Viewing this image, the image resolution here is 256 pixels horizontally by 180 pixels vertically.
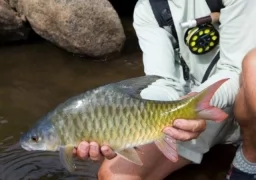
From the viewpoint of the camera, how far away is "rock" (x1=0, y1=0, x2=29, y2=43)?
5.34m

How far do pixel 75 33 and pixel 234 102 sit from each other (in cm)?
238

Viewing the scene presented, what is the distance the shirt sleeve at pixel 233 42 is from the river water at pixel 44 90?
22.9 inches

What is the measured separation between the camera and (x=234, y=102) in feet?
9.78

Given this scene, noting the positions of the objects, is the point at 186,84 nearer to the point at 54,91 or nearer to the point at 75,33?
the point at 54,91

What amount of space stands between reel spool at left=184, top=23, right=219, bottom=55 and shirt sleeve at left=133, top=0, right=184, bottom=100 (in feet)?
0.42

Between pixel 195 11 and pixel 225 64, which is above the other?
pixel 195 11

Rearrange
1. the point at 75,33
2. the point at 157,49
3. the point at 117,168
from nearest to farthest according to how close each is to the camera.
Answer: the point at 117,168
the point at 157,49
the point at 75,33

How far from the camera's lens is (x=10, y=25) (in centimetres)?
539

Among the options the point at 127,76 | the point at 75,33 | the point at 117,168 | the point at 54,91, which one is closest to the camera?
the point at 117,168

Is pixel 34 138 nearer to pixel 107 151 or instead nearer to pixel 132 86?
pixel 107 151

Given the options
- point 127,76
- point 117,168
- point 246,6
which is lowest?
point 127,76

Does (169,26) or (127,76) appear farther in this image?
(127,76)

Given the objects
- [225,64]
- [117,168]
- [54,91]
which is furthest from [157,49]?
[54,91]

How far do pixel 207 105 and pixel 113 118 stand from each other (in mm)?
410
